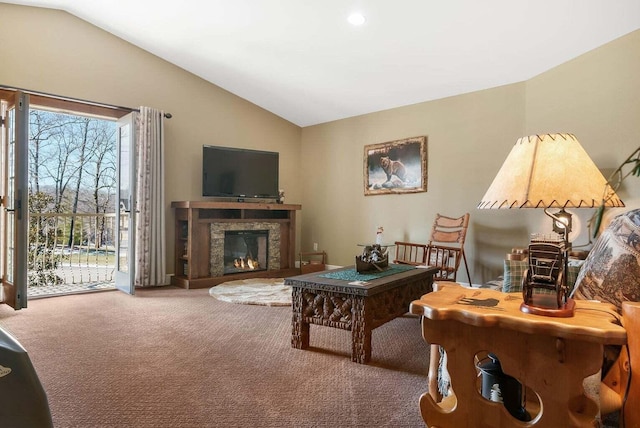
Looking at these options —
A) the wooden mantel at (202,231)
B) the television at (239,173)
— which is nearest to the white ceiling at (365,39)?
the television at (239,173)

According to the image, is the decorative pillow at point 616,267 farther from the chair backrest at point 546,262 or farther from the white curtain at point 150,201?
the white curtain at point 150,201

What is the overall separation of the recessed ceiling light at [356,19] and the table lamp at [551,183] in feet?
8.62

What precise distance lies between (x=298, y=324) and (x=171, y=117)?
3.52 meters

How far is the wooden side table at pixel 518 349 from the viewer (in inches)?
41.1

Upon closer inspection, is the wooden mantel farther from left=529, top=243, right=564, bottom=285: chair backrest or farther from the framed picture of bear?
left=529, top=243, right=564, bottom=285: chair backrest

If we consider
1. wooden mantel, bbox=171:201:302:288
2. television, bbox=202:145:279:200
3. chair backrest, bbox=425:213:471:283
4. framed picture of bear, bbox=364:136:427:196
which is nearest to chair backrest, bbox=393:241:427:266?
chair backrest, bbox=425:213:471:283

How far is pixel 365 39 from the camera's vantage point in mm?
3727

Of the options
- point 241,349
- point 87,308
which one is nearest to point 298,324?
point 241,349

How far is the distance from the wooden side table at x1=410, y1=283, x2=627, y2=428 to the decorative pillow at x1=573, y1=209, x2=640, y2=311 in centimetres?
20

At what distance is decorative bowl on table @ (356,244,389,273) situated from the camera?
2.86 metres

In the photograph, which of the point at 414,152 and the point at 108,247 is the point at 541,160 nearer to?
the point at 414,152

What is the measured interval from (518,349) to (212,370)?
1654 mm

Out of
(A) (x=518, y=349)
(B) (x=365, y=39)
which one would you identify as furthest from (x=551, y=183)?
(B) (x=365, y=39)

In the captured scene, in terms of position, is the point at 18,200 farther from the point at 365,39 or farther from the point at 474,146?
the point at 474,146
